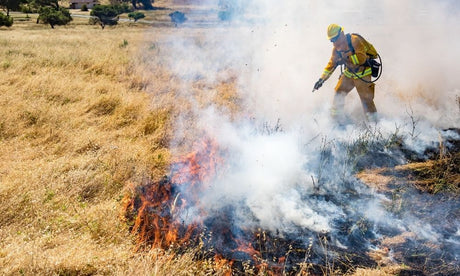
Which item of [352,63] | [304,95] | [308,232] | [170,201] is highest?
[352,63]

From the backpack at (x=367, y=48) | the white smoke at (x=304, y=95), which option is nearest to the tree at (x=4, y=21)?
the white smoke at (x=304, y=95)

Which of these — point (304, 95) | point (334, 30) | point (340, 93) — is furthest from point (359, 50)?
point (304, 95)

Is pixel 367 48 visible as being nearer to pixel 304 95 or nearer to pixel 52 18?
pixel 304 95

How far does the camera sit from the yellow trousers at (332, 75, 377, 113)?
517 centimetres

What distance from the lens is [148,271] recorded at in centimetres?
238

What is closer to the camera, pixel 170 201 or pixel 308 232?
pixel 308 232

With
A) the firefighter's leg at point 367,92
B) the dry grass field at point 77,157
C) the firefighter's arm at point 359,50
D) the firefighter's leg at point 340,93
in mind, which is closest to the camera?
the dry grass field at point 77,157

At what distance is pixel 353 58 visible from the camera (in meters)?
4.94

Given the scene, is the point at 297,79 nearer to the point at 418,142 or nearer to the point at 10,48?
the point at 418,142

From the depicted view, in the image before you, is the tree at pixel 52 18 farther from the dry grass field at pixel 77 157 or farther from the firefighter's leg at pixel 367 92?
the firefighter's leg at pixel 367 92

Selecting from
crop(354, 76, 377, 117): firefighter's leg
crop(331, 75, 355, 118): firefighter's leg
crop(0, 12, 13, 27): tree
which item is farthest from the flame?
crop(0, 12, 13, 27): tree

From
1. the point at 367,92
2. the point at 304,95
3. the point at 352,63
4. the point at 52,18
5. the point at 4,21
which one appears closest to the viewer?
the point at 352,63

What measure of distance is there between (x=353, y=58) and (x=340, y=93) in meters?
0.74

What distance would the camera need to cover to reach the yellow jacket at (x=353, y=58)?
4898 millimetres
